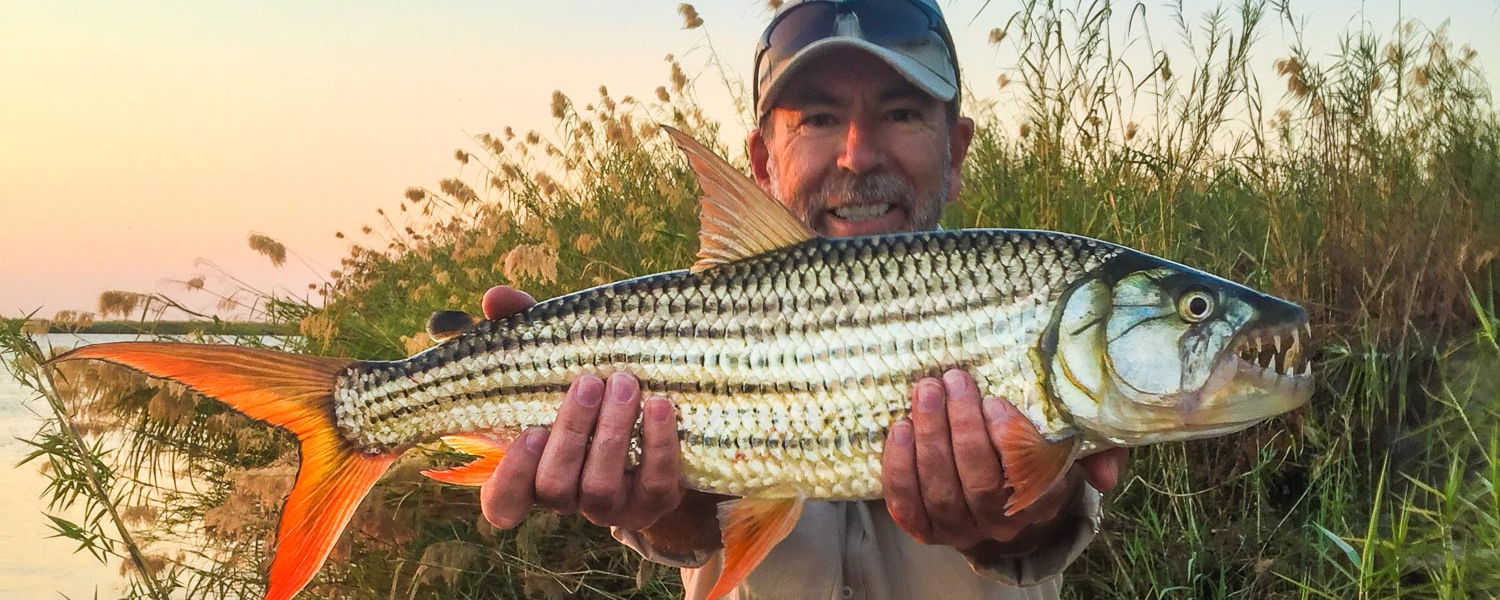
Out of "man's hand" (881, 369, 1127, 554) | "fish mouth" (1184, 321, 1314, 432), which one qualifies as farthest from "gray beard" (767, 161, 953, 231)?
"fish mouth" (1184, 321, 1314, 432)

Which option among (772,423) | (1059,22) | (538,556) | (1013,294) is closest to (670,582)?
(538,556)

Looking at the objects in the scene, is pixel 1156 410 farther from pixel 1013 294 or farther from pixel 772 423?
pixel 772 423

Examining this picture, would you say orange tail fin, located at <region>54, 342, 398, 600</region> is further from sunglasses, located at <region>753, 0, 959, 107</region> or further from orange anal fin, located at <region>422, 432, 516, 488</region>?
sunglasses, located at <region>753, 0, 959, 107</region>

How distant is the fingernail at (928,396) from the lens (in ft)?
6.07

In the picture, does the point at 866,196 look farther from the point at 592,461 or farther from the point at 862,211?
the point at 592,461

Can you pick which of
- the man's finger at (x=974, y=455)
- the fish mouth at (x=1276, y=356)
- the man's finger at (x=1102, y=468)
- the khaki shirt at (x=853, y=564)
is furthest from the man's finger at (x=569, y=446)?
the fish mouth at (x=1276, y=356)

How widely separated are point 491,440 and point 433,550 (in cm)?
193

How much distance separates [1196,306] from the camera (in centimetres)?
183

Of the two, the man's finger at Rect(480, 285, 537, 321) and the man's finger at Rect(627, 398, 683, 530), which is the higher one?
the man's finger at Rect(480, 285, 537, 321)

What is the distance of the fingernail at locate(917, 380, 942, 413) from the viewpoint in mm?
1849

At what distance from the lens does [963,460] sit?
196 centimetres

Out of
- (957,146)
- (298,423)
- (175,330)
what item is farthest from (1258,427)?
(175,330)

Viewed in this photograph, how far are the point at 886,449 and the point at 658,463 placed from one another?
0.44 m

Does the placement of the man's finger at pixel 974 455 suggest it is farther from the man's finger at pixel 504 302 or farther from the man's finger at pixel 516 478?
the man's finger at pixel 504 302
